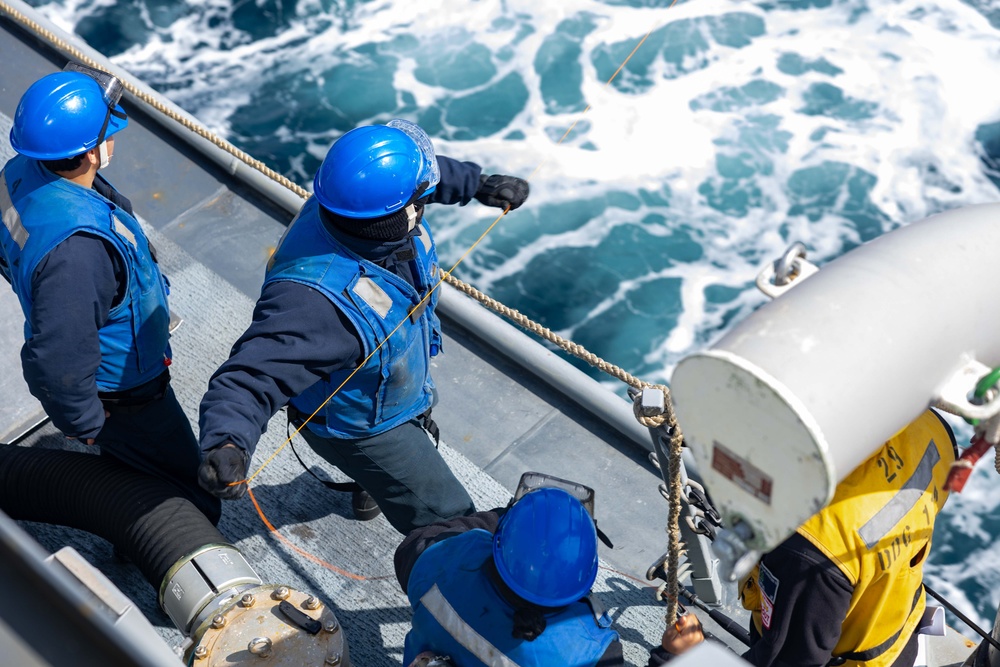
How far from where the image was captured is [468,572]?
2398 mm

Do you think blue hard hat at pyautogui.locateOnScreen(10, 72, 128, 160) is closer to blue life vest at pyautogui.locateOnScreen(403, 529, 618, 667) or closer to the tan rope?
the tan rope

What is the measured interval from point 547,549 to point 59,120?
5.99ft

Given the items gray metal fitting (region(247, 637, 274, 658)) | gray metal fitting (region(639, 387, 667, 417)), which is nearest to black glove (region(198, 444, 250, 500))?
gray metal fitting (region(247, 637, 274, 658))

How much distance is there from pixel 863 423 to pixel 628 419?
2.27 meters

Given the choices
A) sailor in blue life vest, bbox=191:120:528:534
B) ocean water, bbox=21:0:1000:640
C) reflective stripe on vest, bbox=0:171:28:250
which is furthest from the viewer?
ocean water, bbox=21:0:1000:640

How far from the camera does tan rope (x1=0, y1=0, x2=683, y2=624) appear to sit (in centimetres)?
269

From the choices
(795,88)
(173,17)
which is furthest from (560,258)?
(173,17)

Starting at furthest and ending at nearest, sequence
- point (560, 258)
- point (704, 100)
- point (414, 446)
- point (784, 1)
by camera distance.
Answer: point (784, 1), point (704, 100), point (560, 258), point (414, 446)

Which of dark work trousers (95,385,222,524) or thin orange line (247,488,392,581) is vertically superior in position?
dark work trousers (95,385,222,524)

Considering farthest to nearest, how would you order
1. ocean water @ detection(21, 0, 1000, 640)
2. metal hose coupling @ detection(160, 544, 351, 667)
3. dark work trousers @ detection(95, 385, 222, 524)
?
ocean water @ detection(21, 0, 1000, 640), dark work trousers @ detection(95, 385, 222, 524), metal hose coupling @ detection(160, 544, 351, 667)

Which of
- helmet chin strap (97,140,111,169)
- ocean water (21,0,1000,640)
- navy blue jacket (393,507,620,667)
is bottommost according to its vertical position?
ocean water (21,0,1000,640)

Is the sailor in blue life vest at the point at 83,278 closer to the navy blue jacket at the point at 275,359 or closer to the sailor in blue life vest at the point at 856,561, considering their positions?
the navy blue jacket at the point at 275,359

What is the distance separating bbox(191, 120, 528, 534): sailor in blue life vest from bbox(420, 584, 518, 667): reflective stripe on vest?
57 cm

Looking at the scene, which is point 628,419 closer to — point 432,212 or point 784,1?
point 432,212
